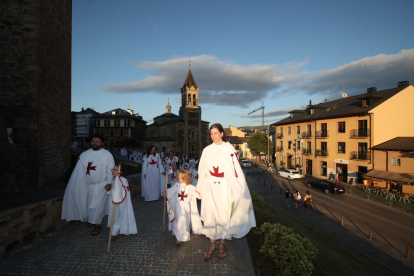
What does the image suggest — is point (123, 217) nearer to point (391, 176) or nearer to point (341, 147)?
point (391, 176)

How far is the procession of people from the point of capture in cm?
475

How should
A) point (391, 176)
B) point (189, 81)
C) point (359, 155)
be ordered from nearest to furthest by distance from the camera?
point (391, 176) → point (359, 155) → point (189, 81)

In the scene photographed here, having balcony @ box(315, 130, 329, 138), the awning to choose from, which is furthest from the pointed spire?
the awning

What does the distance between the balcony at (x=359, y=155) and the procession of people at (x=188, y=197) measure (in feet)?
87.6

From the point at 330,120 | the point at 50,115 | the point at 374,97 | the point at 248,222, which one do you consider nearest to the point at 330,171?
the point at 330,120

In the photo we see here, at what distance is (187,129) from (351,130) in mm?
33481

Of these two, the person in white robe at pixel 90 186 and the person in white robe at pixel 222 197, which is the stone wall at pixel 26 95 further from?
the person in white robe at pixel 222 197

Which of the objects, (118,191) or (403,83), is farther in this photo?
(403,83)

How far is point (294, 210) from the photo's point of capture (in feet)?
56.5

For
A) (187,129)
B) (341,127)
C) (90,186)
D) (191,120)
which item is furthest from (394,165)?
(191,120)

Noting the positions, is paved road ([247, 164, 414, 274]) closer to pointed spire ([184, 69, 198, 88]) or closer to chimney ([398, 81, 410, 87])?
chimney ([398, 81, 410, 87])

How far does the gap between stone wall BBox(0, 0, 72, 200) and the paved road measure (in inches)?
676

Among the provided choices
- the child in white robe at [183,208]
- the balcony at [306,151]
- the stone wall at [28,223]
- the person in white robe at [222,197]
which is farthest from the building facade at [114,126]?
the person in white robe at [222,197]

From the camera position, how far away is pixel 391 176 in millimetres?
20828
